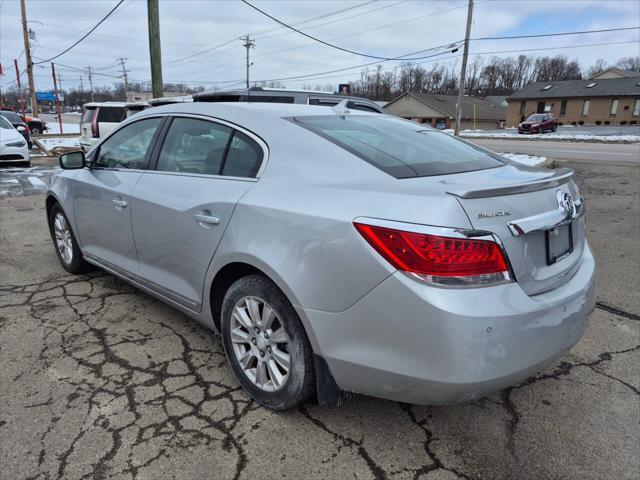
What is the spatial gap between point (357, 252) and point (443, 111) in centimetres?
6339

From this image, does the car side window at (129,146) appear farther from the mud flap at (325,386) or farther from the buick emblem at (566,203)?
the buick emblem at (566,203)

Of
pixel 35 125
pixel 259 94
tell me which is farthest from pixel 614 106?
pixel 259 94

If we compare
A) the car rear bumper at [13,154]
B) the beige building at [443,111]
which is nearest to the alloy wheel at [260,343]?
the car rear bumper at [13,154]

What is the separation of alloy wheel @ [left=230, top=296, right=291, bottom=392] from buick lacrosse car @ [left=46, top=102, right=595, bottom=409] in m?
0.01

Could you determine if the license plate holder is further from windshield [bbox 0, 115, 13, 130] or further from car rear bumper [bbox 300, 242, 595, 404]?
windshield [bbox 0, 115, 13, 130]

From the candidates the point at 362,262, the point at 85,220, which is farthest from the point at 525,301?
the point at 85,220

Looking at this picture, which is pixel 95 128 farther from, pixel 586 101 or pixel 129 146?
pixel 586 101

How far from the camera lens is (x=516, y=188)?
2043 millimetres

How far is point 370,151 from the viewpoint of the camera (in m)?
2.43

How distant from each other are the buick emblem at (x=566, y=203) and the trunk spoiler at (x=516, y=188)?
56 mm

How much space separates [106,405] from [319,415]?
3.80 feet

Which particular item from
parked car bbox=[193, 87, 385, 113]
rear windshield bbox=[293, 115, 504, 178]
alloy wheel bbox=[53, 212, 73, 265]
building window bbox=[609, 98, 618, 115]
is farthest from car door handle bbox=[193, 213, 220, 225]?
building window bbox=[609, 98, 618, 115]

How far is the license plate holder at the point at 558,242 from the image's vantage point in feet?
6.99

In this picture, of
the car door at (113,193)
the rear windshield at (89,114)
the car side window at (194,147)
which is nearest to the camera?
the car side window at (194,147)
